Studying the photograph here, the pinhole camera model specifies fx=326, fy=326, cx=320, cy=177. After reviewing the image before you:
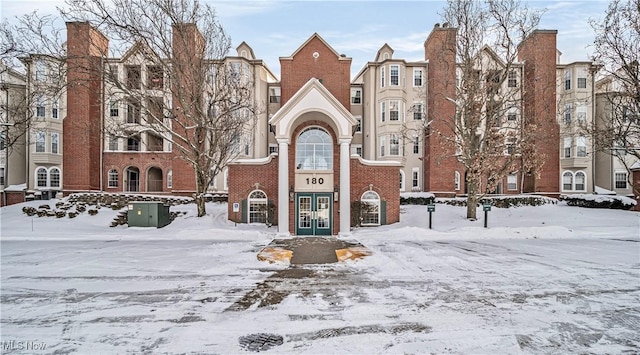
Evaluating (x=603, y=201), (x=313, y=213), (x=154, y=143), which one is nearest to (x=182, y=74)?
(x=313, y=213)

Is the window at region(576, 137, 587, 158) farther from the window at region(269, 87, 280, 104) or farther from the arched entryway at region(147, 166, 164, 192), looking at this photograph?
the arched entryway at region(147, 166, 164, 192)

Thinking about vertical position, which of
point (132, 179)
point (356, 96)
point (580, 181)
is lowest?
point (580, 181)

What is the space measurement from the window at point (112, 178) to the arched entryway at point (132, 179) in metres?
0.75

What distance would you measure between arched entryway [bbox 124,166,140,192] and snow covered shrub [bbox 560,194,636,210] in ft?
125

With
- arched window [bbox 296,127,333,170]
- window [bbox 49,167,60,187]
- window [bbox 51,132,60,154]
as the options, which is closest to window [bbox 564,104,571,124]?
arched window [bbox 296,127,333,170]

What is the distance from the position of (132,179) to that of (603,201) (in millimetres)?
40345

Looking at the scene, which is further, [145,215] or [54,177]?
[54,177]

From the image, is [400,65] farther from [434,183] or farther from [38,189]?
[38,189]

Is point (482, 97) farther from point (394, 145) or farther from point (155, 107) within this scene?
point (155, 107)

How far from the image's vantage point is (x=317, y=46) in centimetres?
2561

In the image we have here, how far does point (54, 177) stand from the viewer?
29547 millimetres

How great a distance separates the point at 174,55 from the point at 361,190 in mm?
12304
